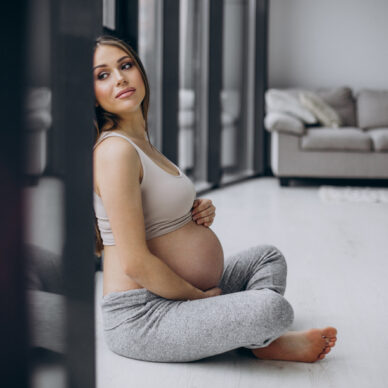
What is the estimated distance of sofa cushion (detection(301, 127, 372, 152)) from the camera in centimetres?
527

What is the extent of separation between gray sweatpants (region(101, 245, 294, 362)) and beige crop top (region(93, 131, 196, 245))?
174 millimetres

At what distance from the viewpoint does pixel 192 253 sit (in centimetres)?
159

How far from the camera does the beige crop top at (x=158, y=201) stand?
58.6 inches

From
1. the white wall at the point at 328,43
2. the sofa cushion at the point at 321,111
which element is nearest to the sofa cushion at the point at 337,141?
the sofa cushion at the point at 321,111

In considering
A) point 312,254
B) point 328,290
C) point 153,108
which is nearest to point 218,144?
point 153,108

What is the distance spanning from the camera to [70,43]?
727mm

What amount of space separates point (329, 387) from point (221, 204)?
2959 millimetres

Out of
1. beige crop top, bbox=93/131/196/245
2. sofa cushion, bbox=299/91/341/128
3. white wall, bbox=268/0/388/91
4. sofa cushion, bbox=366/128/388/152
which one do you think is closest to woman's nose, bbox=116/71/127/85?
beige crop top, bbox=93/131/196/245

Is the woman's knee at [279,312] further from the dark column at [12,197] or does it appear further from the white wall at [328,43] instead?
the white wall at [328,43]

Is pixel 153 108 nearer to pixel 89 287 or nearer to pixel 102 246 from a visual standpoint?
pixel 102 246

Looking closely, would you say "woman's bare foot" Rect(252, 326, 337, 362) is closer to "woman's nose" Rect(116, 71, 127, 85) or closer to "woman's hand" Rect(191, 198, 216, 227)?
"woman's hand" Rect(191, 198, 216, 227)

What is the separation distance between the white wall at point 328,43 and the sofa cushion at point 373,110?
44 cm

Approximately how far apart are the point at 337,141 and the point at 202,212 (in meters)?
3.89

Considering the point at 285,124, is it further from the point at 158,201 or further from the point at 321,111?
the point at 158,201
